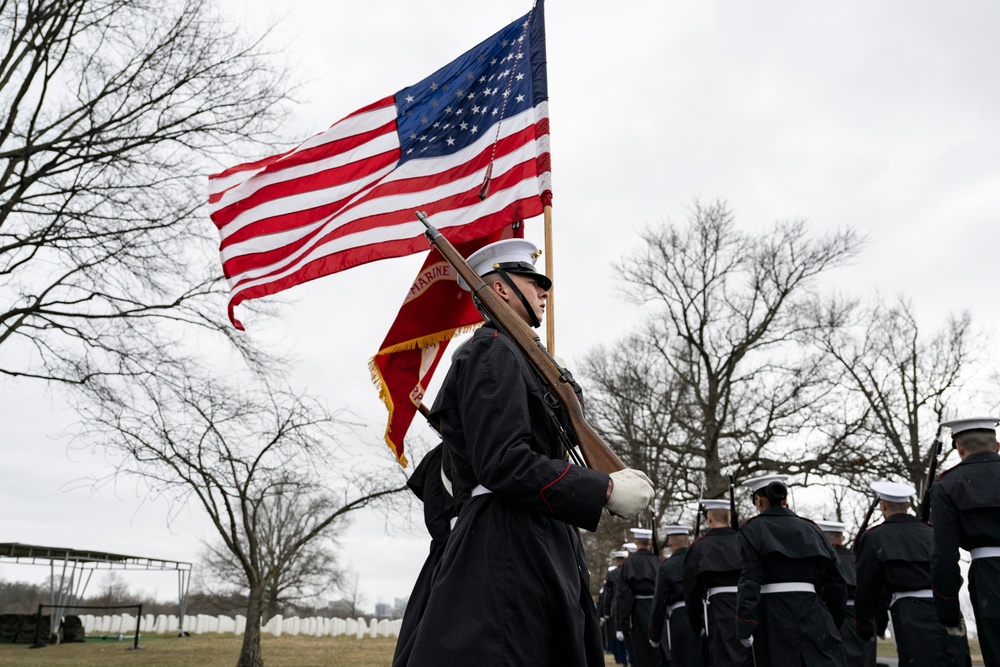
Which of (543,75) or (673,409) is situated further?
(673,409)

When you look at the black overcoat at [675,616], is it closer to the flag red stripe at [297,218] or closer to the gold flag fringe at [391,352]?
the gold flag fringe at [391,352]

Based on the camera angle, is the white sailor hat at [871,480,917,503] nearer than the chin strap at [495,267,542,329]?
No

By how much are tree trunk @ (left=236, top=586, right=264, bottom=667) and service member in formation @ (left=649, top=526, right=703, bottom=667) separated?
246 inches

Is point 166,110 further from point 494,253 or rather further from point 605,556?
point 605,556

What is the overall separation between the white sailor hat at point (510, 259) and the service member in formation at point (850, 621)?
21.9ft

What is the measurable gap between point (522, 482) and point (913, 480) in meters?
24.2

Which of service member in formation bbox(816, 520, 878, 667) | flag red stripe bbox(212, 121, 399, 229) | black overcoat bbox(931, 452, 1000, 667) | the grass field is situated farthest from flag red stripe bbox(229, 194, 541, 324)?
the grass field

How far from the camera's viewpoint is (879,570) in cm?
771

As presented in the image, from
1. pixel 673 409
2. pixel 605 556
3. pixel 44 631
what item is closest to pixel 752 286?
pixel 673 409

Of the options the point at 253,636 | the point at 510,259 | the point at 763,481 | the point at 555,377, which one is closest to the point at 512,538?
the point at 555,377

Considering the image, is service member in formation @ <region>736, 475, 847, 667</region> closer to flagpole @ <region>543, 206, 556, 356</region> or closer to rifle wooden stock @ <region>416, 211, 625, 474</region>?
flagpole @ <region>543, 206, 556, 356</region>

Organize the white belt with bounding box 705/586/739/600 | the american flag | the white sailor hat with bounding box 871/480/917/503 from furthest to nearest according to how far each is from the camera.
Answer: the white belt with bounding box 705/586/739/600
the white sailor hat with bounding box 871/480/917/503
the american flag

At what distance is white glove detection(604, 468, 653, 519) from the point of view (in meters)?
2.64

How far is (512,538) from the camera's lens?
271 centimetres
